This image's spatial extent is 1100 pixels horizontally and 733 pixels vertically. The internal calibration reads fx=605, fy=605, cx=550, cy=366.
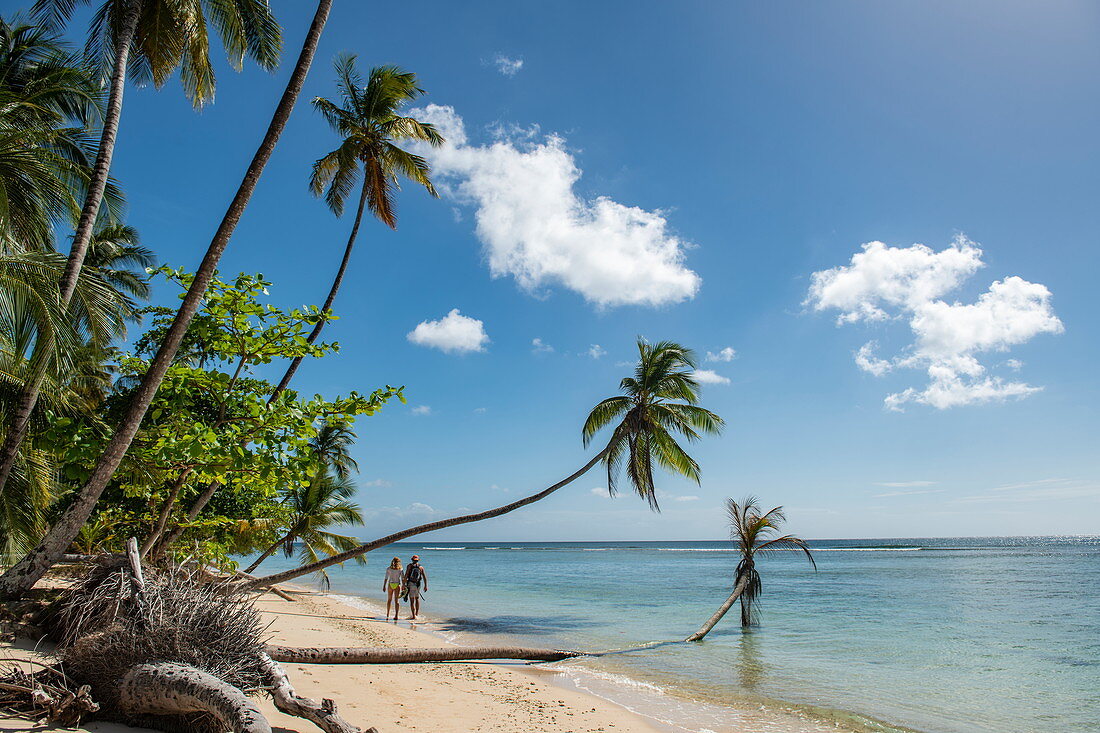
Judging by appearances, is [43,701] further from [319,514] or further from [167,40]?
[319,514]

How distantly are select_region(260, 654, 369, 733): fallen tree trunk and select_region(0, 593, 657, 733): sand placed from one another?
418mm

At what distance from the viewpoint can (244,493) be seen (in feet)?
36.8

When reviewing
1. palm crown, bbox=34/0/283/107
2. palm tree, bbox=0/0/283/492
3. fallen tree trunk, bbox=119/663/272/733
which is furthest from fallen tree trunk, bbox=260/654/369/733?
palm crown, bbox=34/0/283/107

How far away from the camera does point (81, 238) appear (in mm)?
7547

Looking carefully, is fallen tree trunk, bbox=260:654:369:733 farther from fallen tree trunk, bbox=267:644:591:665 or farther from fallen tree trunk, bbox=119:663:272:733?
fallen tree trunk, bbox=267:644:591:665

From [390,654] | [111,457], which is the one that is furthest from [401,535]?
[111,457]

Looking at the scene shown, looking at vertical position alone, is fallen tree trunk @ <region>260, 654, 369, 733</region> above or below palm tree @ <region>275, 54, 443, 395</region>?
below

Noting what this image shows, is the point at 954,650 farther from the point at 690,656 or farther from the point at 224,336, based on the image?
the point at 224,336

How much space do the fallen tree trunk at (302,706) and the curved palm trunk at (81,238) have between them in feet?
13.2

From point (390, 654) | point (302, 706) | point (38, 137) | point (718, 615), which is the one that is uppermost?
point (38, 137)

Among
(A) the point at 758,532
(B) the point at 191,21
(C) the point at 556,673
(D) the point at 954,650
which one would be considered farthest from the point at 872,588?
(B) the point at 191,21

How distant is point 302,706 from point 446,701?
3193 millimetres

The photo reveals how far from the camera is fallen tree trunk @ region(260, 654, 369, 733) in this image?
4438mm

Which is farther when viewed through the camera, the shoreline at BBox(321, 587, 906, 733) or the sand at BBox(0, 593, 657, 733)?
the shoreline at BBox(321, 587, 906, 733)
